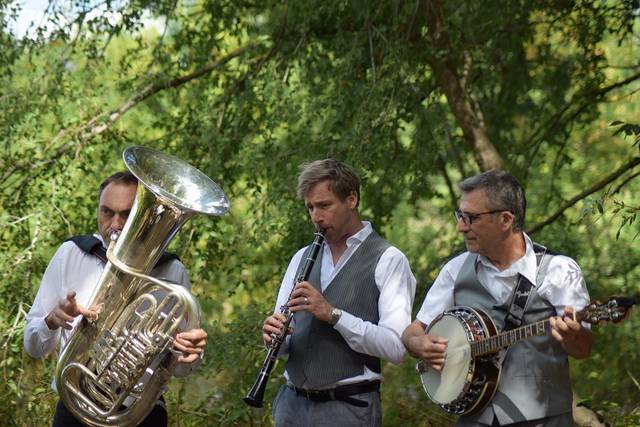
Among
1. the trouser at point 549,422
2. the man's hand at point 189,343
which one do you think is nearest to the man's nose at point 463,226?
the trouser at point 549,422

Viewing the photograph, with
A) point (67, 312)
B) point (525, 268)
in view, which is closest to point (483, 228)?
point (525, 268)

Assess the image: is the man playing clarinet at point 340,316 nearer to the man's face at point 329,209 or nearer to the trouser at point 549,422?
the man's face at point 329,209

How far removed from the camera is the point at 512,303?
3.77 meters

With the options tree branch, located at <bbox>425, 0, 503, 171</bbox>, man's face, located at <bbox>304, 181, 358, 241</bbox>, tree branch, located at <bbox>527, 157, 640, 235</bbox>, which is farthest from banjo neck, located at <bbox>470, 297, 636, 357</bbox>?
tree branch, located at <bbox>425, 0, 503, 171</bbox>

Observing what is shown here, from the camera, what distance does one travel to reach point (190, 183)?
159 inches

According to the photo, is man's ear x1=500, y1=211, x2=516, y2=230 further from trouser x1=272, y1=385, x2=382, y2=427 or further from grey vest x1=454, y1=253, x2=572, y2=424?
trouser x1=272, y1=385, x2=382, y2=427

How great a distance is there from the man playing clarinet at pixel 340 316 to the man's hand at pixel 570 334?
651 millimetres

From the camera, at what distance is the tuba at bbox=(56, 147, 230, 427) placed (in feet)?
12.4

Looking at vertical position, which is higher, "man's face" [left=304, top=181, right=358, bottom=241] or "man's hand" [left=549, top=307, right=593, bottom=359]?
"man's face" [left=304, top=181, right=358, bottom=241]

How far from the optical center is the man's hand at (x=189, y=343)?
3770 millimetres

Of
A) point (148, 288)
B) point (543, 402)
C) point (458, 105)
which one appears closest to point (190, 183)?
point (148, 288)

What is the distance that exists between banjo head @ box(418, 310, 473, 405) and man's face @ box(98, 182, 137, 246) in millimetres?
1190

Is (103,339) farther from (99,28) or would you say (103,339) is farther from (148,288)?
(99,28)

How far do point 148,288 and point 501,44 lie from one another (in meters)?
4.38
